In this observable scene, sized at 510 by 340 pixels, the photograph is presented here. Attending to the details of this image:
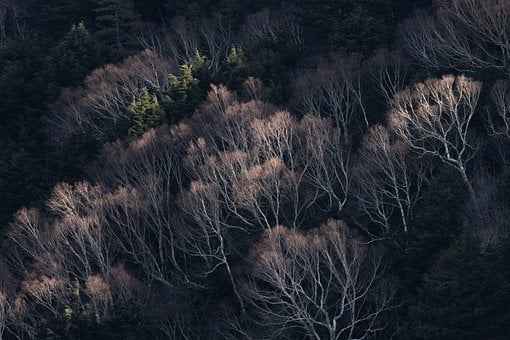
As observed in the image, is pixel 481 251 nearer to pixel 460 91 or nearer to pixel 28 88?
pixel 460 91

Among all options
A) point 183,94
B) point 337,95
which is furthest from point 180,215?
point 183,94

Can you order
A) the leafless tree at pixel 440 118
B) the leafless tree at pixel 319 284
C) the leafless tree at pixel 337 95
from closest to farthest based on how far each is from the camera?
1. the leafless tree at pixel 319 284
2. the leafless tree at pixel 440 118
3. the leafless tree at pixel 337 95

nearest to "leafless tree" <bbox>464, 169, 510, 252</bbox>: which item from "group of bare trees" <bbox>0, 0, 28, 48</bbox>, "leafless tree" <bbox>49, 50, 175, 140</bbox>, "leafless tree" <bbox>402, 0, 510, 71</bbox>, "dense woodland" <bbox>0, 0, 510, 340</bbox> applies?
"dense woodland" <bbox>0, 0, 510, 340</bbox>

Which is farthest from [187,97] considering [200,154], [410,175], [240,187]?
[410,175]

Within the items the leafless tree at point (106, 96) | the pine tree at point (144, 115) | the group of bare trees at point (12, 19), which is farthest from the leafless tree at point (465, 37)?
the group of bare trees at point (12, 19)

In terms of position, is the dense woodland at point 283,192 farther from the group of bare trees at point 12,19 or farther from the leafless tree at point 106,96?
the group of bare trees at point 12,19

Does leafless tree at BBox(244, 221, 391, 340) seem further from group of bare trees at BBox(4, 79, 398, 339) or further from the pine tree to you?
the pine tree
